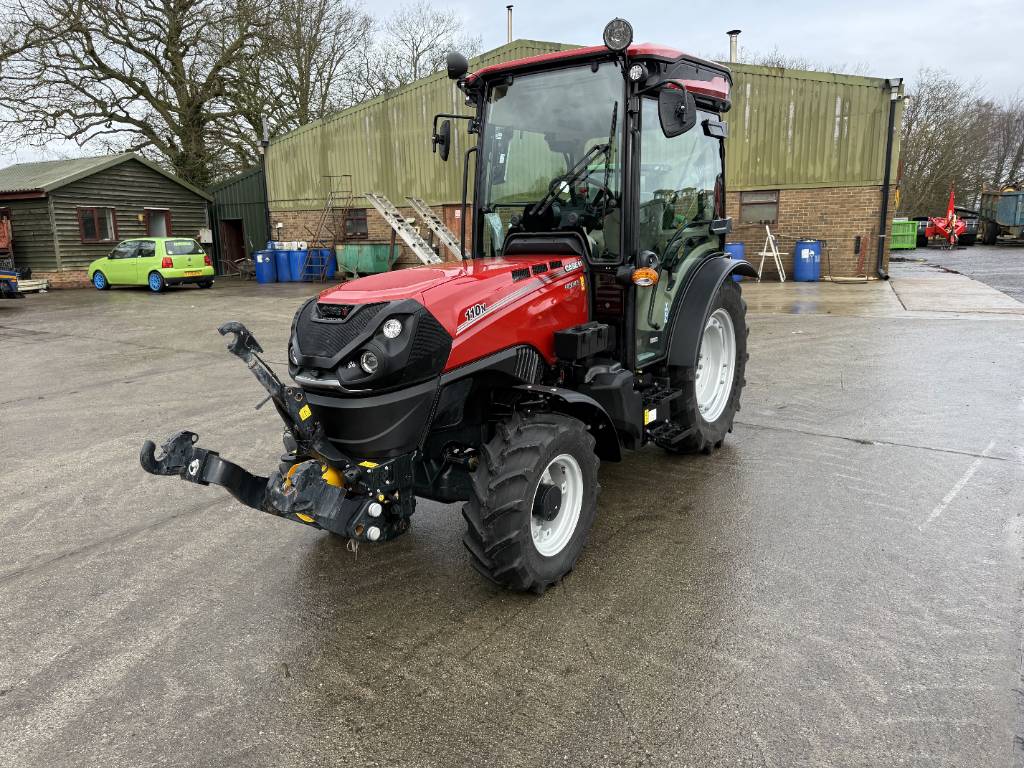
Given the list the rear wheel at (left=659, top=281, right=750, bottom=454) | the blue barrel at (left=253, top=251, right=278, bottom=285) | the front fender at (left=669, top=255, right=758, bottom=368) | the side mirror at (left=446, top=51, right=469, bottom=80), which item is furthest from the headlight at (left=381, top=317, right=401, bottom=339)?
the blue barrel at (left=253, top=251, right=278, bottom=285)

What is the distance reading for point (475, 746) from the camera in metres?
2.35

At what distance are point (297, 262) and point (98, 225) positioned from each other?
22.0ft

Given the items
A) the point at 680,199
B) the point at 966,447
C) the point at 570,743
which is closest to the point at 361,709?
the point at 570,743

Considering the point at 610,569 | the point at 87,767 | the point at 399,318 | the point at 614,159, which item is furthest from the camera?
the point at 614,159

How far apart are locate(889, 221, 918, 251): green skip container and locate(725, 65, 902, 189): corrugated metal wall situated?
660 inches

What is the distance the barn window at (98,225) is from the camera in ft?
74.2

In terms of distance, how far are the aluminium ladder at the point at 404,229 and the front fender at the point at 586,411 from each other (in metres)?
16.2

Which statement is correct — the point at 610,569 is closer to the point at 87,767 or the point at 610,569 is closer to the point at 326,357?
the point at 326,357

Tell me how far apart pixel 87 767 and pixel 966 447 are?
18.0ft

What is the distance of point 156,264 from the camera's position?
20.1 metres

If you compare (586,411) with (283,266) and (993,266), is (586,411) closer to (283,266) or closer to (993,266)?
(283,266)

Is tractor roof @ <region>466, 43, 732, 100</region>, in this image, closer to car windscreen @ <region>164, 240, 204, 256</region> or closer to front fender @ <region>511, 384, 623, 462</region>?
front fender @ <region>511, 384, 623, 462</region>

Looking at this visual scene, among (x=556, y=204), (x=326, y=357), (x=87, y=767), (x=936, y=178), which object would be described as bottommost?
(x=87, y=767)

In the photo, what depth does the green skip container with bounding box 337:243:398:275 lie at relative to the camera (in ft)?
70.1
